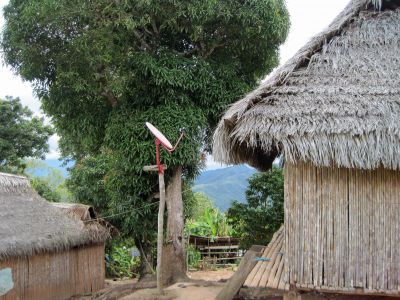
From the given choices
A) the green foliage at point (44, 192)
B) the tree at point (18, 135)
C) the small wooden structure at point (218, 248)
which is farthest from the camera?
the small wooden structure at point (218, 248)

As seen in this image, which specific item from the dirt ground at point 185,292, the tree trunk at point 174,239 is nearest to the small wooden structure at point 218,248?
the tree trunk at point 174,239

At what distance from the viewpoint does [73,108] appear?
11133 millimetres

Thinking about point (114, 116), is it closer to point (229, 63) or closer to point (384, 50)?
point (229, 63)

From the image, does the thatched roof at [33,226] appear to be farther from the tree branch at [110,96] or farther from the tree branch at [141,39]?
the tree branch at [141,39]

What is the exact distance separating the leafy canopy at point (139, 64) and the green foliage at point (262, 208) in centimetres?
157

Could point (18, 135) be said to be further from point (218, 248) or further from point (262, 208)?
point (262, 208)

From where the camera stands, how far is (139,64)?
9.72 meters

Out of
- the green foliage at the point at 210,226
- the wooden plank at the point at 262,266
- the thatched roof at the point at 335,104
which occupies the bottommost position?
the green foliage at the point at 210,226

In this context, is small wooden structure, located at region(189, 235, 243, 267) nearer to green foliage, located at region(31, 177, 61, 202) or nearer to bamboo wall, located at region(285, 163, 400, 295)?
green foliage, located at region(31, 177, 61, 202)

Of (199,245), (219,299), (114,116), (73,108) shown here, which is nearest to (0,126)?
(73,108)

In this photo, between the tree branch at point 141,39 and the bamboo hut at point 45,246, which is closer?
the bamboo hut at point 45,246

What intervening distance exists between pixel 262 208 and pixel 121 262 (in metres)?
6.93

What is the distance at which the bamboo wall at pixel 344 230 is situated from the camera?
518cm

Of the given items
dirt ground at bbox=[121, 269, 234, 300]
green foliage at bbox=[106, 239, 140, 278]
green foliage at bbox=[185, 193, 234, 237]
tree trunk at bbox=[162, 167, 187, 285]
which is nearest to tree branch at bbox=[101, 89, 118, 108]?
tree trunk at bbox=[162, 167, 187, 285]
